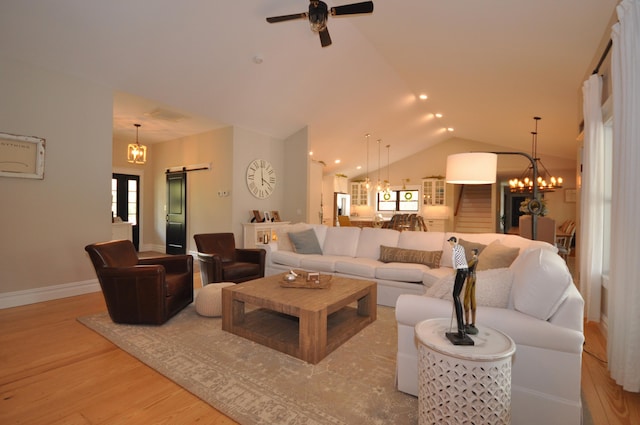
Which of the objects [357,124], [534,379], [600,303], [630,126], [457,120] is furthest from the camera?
[457,120]

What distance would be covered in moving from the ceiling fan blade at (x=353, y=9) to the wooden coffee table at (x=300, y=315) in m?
2.64

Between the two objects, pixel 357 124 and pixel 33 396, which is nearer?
pixel 33 396

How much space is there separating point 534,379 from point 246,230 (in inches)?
215

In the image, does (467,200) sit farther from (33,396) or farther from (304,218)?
(33,396)

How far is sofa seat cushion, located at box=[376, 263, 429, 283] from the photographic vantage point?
3.69m

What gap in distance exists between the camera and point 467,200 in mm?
12250

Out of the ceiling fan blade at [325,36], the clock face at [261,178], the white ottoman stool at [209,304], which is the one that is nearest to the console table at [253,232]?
the clock face at [261,178]

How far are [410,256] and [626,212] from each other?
7.31 feet

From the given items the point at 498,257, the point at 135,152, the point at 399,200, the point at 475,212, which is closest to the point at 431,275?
the point at 498,257

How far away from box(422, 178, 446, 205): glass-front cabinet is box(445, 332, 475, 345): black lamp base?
1017 cm

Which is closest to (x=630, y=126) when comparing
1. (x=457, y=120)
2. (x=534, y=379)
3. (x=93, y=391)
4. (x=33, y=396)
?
(x=534, y=379)

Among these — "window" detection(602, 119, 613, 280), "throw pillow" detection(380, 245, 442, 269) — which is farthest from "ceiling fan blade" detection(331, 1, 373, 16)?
"throw pillow" detection(380, 245, 442, 269)

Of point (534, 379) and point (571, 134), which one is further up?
point (571, 134)

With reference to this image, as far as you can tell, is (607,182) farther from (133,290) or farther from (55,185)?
(55,185)
